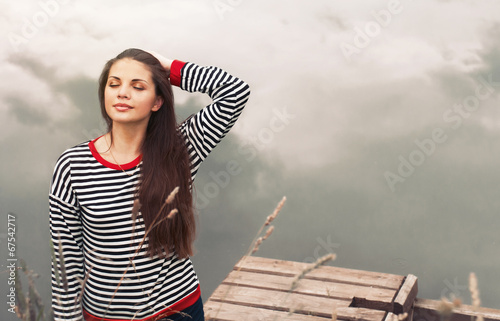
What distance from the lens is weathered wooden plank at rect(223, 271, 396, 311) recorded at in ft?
12.3

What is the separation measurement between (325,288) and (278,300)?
0.37m

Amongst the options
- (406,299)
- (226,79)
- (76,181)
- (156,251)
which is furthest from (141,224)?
(406,299)

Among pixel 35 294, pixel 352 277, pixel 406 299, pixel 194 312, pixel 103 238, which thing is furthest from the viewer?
pixel 352 277

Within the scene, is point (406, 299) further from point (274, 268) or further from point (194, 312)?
point (194, 312)

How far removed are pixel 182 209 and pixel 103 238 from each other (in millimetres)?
304

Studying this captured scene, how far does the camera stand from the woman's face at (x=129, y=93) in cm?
236

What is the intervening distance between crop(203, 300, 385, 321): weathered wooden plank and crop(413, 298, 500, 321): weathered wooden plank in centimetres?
52

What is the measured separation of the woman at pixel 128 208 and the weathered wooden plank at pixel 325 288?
134 cm

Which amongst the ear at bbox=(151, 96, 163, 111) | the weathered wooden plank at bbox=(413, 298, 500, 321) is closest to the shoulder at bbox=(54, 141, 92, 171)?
the ear at bbox=(151, 96, 163, 111)

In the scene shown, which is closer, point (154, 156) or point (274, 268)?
point (154, 156)

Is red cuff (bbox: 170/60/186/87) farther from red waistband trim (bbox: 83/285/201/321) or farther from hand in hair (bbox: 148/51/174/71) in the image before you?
red waistband trim (bbox: 83/285/201/321)

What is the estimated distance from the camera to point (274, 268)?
4219 mm

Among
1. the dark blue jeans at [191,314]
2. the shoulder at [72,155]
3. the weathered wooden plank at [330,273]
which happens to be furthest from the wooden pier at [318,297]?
the shoulder at [72,155]

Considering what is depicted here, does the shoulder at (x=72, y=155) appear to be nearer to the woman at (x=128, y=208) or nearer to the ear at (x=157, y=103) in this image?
the woman at (x=128, y=208)
